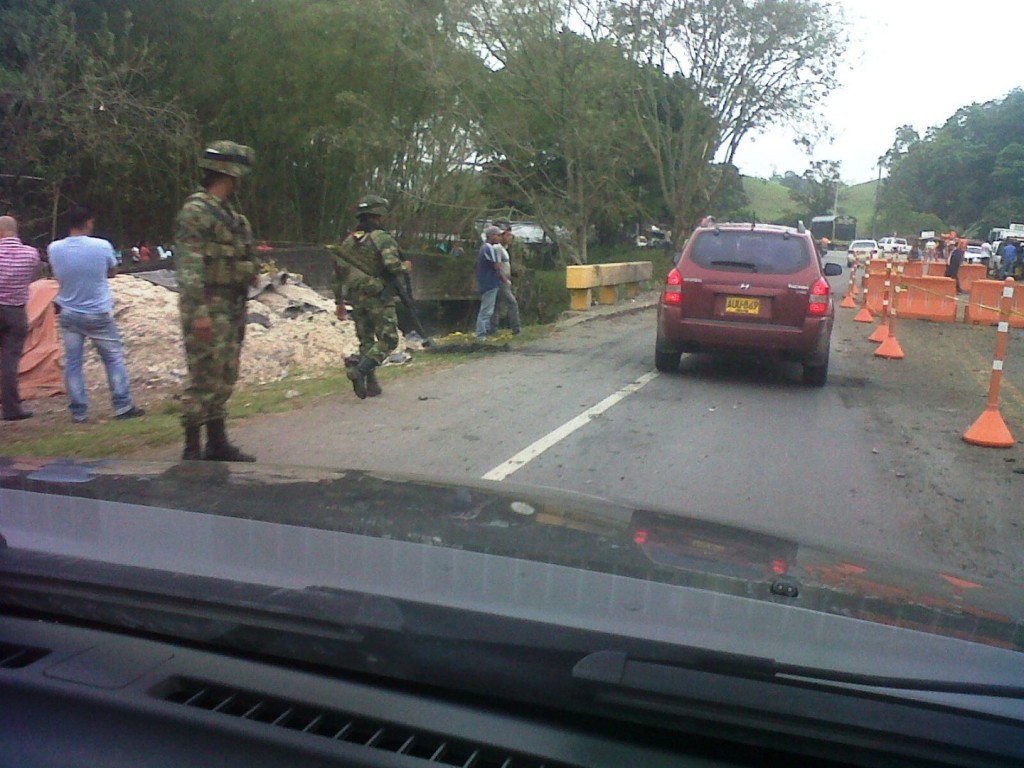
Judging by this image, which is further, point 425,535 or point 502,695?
point 425,535

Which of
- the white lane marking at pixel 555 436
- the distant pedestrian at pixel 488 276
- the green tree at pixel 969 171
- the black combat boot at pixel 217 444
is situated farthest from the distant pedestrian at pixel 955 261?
the green tree at pixel 969 171

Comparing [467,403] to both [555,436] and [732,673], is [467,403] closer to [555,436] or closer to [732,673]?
[555,436]

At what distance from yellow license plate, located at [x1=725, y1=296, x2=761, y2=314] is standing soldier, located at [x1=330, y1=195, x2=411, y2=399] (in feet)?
11.6

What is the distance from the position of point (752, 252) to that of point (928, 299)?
454 inches

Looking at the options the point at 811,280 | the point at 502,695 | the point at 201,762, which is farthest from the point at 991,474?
the point at 201,762

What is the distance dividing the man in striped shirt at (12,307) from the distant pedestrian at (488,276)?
6886mm

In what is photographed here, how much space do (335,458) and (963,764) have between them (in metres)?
5.80

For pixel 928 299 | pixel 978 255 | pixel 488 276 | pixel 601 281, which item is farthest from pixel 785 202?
pixel 488 276

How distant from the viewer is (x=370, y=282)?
9.23 meters

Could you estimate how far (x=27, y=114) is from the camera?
16625 millimetres

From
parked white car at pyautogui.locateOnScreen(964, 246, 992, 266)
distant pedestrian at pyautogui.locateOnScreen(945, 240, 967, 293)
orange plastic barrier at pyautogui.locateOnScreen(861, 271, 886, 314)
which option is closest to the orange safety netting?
orange plastic barrier at pyautogui.locateOnScreen(861, 271, 886, 314)

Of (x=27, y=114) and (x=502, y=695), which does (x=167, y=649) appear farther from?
(x=27, y=114)

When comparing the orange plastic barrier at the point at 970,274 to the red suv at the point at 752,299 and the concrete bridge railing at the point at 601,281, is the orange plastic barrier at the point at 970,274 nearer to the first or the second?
the concrete bridge railing at the point at 601,281

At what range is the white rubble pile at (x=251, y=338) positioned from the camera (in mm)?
12141
